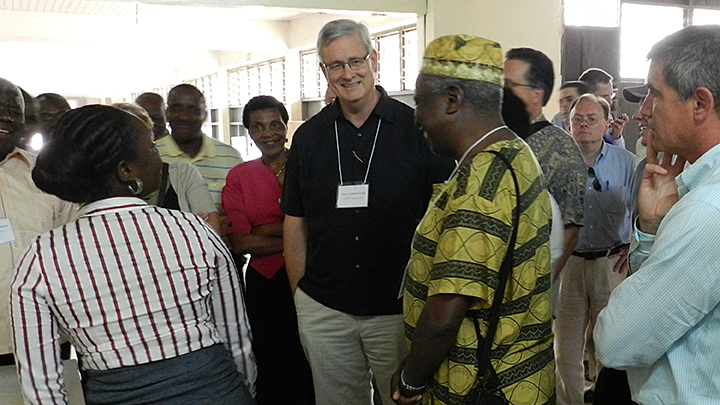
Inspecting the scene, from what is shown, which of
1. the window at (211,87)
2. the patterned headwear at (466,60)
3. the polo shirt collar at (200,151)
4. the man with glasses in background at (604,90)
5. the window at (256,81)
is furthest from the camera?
the window at (211,87)

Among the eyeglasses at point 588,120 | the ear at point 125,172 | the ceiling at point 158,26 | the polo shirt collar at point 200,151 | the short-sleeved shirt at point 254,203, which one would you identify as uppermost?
the ceiling at point 158,26

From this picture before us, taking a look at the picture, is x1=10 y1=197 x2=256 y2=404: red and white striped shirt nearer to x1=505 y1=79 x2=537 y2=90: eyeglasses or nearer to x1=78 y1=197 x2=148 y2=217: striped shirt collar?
→ x1=78 y1=197 x2=148 y2=217: striped shirt collar

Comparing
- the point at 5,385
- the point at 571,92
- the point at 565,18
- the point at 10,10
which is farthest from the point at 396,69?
the point at 5,385

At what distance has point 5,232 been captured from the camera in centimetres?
186

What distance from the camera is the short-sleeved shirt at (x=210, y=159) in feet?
9.39

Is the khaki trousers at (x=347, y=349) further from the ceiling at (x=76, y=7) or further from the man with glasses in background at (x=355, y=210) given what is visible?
the ceiling at (x=76, y=7)

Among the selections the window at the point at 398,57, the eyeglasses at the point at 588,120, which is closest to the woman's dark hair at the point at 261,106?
the eyeglasses at the point at 588,120

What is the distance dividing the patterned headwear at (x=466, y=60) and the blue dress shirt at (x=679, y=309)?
444mm

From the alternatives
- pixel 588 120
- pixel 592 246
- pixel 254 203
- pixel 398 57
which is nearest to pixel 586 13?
pixel 398 57

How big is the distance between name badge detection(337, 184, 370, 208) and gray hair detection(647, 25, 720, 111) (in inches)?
40.2

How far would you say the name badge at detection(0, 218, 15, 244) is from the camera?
6.11 ft

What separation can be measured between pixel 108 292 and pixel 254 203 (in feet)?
A: 4.65

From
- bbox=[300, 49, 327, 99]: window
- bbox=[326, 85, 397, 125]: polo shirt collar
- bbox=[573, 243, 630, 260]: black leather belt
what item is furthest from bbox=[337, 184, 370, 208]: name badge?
bbox=[300, 49, 327, 99]: window

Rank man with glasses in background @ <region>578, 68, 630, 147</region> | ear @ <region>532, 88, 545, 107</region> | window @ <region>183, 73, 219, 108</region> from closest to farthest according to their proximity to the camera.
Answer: ear @ <region>532, 88, 545, 107</region> → man with glasses in background @ <region>578, 68, 630, 147</region> → window @ <region>183, 73, 219, 108</region>
